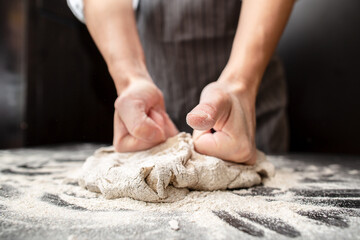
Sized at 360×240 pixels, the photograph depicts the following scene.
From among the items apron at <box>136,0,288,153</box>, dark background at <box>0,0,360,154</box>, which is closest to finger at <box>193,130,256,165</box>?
apron at <box>136,0,288,153</box>

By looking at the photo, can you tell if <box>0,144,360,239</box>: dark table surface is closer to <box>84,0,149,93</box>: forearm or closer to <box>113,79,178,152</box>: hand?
<box>113,79,178,152</box>: hand

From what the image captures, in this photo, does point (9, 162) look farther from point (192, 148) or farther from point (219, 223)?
point (219, 223)

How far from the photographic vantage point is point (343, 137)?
56.8 inches

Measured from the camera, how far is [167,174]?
0.48 metres

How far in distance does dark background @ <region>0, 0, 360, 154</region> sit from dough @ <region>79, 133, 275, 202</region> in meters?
0.74

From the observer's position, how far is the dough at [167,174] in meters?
0.48

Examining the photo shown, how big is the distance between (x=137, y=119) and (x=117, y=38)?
0.34 meters

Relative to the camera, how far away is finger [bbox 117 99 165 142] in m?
0.61

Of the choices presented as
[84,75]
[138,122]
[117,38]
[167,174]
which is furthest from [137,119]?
[84,75]

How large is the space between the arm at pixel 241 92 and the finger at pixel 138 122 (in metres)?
0.10

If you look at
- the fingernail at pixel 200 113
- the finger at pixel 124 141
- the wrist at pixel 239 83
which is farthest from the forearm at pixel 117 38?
the fingernail at pixel 200 113

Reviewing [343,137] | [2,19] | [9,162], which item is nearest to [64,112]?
[2,19]

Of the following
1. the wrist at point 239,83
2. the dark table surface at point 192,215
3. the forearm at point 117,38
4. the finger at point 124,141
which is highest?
the forearm at point 117,38

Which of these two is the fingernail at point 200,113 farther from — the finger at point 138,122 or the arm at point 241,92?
the finger at point 138,122
